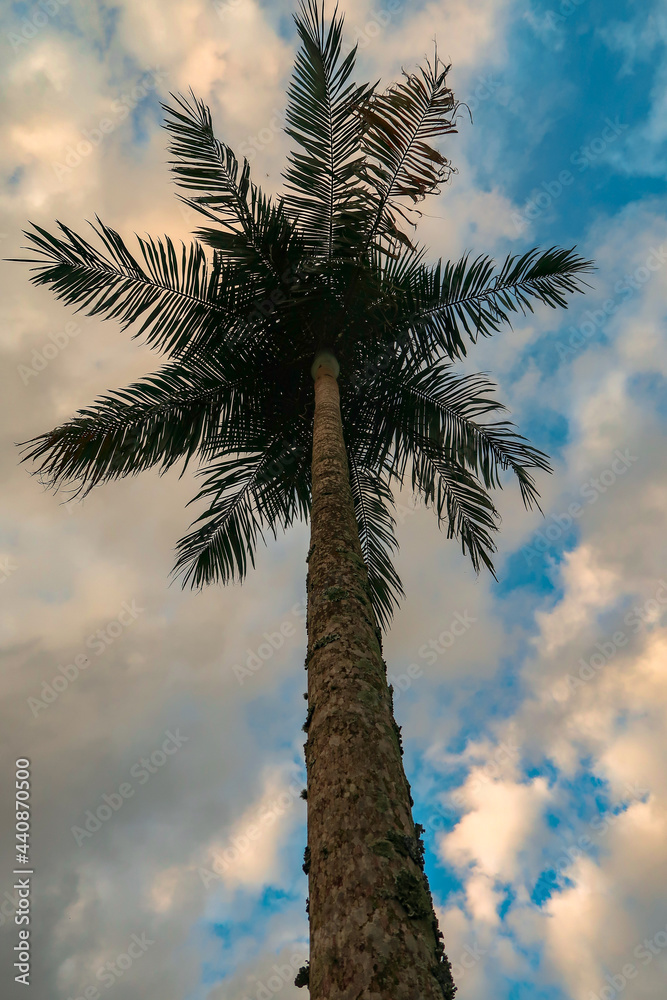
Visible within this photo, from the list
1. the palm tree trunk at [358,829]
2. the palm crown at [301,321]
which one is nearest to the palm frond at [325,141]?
the palm crown at [301,321]

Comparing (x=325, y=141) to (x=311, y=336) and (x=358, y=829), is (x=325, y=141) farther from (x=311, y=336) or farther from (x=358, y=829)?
(x=358, y=829)

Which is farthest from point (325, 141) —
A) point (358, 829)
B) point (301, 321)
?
point (358, 829)

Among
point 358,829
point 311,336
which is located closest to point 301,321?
point 311,336

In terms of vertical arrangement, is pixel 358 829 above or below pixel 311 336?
below

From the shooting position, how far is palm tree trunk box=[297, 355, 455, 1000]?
5.60ft

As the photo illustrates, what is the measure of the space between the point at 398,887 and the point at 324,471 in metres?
3.16

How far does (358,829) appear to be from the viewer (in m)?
2.11

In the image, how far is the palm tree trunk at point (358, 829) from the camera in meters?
1.71

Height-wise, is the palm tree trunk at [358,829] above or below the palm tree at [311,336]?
below

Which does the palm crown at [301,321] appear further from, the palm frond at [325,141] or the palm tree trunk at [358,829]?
the palm tree trunk at [358,829]

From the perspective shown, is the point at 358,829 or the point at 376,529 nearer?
the point at 358,829

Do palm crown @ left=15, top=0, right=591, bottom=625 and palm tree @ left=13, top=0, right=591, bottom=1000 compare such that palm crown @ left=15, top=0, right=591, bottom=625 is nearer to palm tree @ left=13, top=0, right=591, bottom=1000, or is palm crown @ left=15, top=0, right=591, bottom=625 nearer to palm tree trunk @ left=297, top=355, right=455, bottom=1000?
palm tree @ left=13, top=0, right=591, bottom=1000

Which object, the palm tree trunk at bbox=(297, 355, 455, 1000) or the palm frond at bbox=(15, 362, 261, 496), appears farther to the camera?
the palm frond at bbox=(15, 362, 261, 496)

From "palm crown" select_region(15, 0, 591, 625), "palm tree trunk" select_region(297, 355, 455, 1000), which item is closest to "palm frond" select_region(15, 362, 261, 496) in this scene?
"palm crown" select_region(15, 0, 591, 625)
